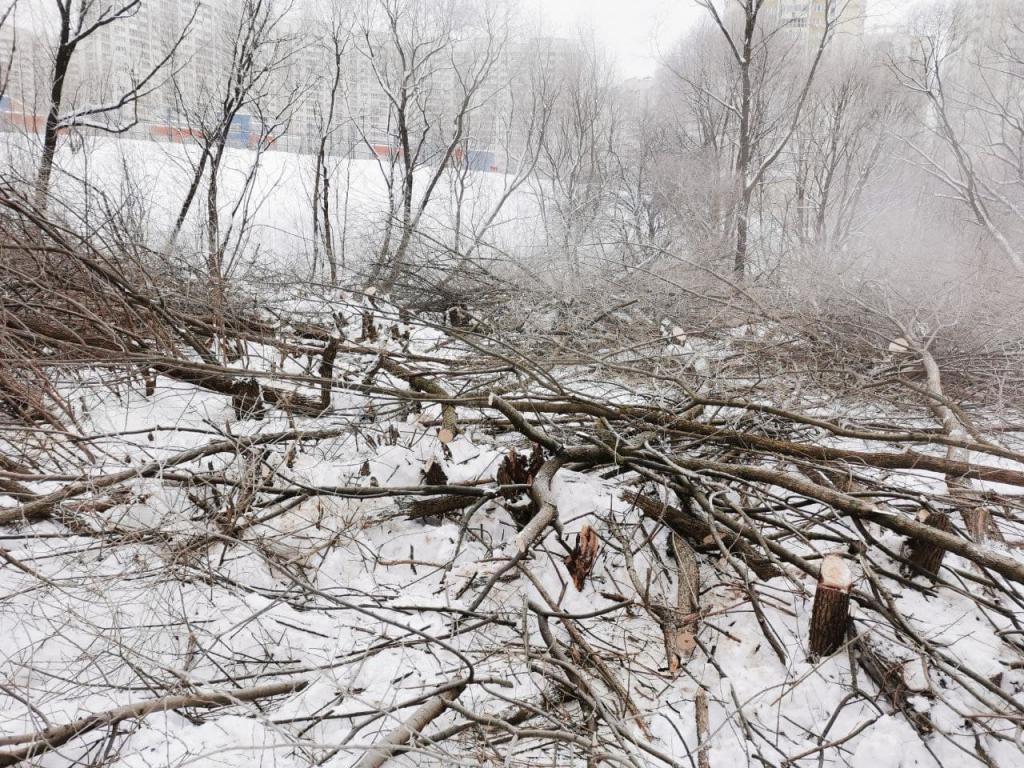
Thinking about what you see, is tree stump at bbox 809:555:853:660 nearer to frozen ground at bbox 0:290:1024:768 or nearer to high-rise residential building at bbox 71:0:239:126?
frozen ground at bbox 0:290:1024:768

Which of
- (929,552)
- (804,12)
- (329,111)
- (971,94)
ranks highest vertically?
(804,12)

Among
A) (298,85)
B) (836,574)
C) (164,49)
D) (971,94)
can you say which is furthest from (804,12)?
(836,574)

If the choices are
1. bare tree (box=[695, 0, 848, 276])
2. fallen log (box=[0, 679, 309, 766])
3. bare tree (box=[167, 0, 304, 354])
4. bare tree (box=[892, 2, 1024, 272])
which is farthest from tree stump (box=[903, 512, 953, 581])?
bare tree (box=[892, 2, 1024, 272])

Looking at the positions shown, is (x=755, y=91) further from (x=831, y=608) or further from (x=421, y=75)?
(x=831, y=608)

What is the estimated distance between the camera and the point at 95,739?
1770mm

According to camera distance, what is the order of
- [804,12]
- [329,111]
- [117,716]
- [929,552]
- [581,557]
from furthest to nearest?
[804,12] → [329,111] → [581,557] → [929,552] → [117,716]

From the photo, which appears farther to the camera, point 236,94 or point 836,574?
point 236,94

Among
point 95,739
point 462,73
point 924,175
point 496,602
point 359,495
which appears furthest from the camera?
point 924,175

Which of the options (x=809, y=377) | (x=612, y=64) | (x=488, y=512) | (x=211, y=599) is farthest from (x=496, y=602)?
(x=612, y=64)

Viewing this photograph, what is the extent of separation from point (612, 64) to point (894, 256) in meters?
8.61

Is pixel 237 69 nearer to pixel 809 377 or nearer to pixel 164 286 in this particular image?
pixel 164 286

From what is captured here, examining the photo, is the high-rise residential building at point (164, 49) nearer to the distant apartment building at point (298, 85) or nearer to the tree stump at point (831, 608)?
the distant apartment building at point (298, 85)

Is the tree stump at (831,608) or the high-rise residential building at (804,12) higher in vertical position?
the high-rise residential building at (804,12)

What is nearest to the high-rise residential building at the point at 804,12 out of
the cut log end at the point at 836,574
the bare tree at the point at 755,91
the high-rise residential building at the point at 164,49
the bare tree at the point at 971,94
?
the bare tree at the point at 755,91
